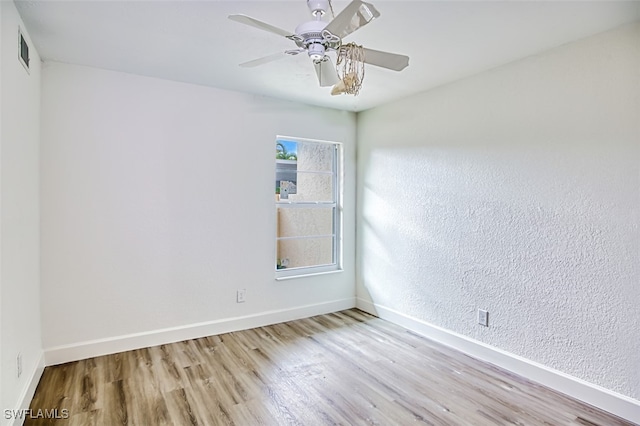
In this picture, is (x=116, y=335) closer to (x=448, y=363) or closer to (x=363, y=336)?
(x=363, y=336)

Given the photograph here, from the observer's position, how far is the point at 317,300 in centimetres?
401

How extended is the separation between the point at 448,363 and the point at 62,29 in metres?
3.56

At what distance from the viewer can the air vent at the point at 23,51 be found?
6.68ft

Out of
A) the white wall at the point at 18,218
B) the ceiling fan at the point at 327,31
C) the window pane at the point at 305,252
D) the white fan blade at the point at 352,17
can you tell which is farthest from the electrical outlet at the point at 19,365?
the white fan blade at the point at 352,17

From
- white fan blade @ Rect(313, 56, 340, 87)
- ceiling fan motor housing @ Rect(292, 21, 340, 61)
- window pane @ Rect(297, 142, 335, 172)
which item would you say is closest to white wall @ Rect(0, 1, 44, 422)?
ceiling fan motor housing @ Rect(292, 21, 340, 61)

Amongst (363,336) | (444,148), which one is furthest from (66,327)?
(444,148)

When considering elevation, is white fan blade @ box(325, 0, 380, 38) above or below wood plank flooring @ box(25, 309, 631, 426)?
above

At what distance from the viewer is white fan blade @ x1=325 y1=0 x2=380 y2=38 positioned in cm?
139

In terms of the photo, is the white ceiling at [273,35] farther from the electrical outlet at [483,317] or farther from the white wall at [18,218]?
the electrical outlet at [483,317]

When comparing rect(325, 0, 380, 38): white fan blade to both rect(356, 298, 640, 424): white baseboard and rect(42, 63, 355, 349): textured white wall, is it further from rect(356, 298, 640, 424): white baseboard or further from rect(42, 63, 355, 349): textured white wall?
rect(356, 298, 640, 424): white baseboard

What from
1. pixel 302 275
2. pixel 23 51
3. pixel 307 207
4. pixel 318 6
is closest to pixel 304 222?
pixel 307 207

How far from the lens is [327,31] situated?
1.55 metres

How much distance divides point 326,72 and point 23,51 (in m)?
1.82

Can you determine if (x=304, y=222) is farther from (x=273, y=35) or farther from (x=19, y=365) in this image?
(x=19, y=365)
